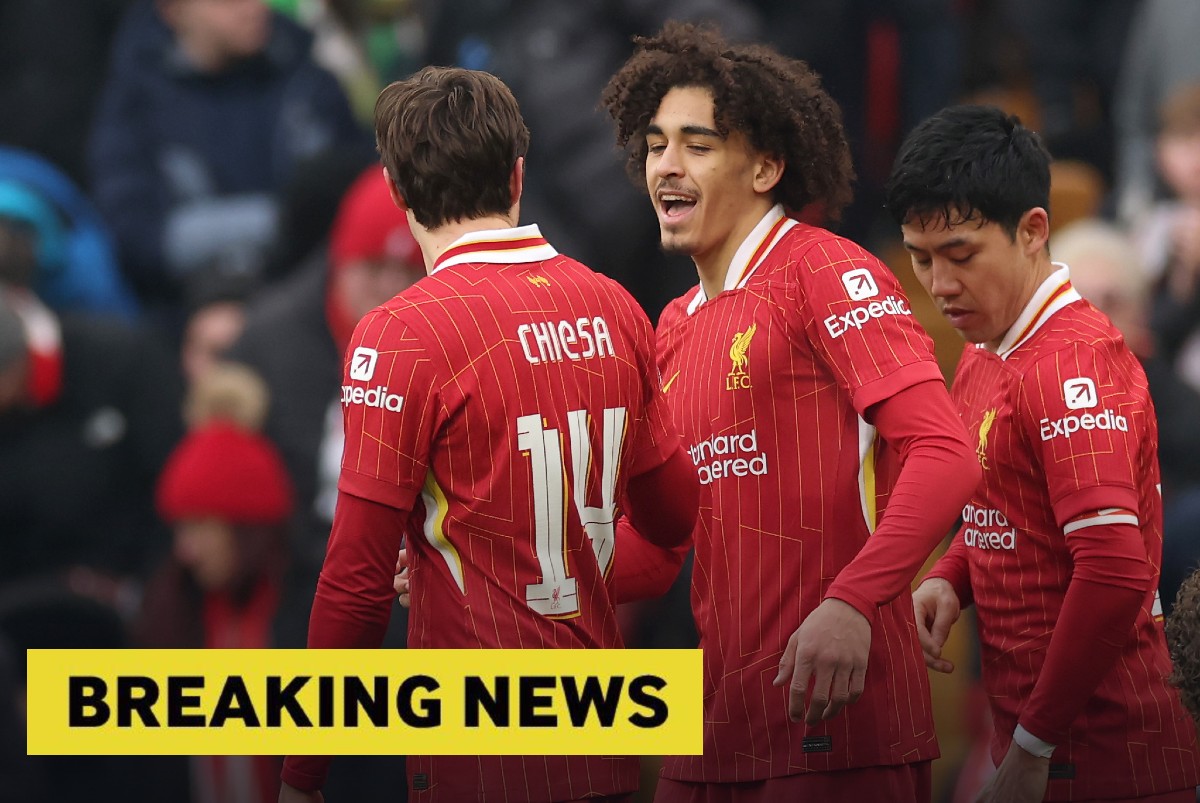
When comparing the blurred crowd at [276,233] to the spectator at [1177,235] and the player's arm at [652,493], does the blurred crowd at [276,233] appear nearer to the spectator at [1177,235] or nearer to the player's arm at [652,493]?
the spectator at [1177,235]

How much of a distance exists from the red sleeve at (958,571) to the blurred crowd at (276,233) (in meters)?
1.68

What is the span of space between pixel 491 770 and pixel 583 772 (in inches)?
6.3

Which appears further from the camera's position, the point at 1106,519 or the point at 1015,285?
the point at 1015,285

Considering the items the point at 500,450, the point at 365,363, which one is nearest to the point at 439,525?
the point at 500,450

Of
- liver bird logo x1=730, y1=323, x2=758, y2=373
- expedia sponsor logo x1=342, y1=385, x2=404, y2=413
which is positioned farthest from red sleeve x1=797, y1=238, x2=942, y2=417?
expedia sponsor logo x1=342, y1=385, x2=404, y2=413

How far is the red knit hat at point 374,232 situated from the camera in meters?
6.57

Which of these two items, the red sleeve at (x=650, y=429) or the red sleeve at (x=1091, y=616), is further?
the red sleeve at (x=650, y=429)

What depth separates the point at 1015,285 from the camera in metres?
3.77

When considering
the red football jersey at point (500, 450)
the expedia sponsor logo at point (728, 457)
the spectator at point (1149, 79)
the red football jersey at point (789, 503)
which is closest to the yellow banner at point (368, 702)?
the red football jersey at point (500, 450)

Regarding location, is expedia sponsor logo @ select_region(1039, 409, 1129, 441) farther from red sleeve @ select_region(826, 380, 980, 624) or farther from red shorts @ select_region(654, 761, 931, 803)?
red shorts @ select_region(654, 761, 931, 803)

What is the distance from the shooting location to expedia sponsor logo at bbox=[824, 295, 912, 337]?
138 inches

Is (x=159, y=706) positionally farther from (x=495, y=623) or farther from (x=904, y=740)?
(x=904, y=740)

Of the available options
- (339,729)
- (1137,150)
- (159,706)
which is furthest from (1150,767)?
(1137,150)

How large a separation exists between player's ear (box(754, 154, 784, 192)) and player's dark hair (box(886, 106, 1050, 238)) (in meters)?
0.22
